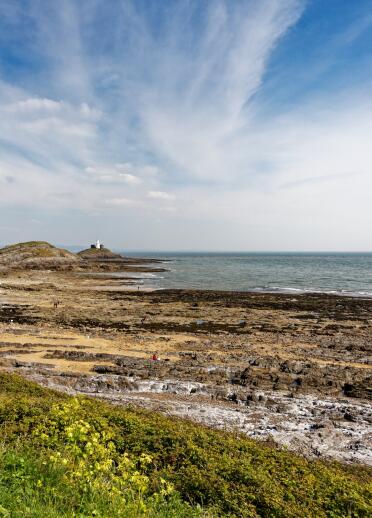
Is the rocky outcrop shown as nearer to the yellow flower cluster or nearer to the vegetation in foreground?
the vegetation in foreground

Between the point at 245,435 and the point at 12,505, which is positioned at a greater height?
the point at 12,505

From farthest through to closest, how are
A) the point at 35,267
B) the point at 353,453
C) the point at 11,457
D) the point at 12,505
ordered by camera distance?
the point at 35,267 → the point at 353,453 → the point at 11,457 → the point at 12,505

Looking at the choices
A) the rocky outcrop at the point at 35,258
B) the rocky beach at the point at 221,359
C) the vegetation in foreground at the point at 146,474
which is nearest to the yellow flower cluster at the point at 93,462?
the vegetation in foreground at the point at 146,474

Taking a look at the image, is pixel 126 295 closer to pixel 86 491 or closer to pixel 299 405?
pixel 299 405

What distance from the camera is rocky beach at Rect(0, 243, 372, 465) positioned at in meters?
15.0

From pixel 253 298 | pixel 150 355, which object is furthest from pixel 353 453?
pixel 253 298

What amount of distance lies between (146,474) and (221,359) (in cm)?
1645

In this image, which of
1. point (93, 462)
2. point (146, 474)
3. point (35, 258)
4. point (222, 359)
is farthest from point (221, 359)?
point (35, 258)

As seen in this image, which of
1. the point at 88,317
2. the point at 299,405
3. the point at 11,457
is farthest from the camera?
the point at 88,317

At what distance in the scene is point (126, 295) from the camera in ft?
177

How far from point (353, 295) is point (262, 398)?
4641cm

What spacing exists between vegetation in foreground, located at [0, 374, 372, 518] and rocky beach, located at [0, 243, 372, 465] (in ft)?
13.7

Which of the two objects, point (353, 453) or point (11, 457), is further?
point (353, 453)

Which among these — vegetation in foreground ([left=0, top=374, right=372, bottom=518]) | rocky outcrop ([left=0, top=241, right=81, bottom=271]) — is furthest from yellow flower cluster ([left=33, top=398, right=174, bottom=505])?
rocky outcrop ([left=0, top=241, right=81, bottom=271])
